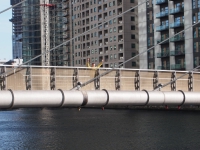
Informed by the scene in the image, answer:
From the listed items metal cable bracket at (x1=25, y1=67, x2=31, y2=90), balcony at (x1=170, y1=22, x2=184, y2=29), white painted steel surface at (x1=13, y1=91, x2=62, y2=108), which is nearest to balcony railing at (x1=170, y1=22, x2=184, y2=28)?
balcony at (x1=170, y1=22, x2=184, y2=29)

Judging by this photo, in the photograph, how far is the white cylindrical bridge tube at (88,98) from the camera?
676 inches

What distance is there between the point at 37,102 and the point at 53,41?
141 meters

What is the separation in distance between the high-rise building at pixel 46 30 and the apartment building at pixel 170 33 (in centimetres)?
5251

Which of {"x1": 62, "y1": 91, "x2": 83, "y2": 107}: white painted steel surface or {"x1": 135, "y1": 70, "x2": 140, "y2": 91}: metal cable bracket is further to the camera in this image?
{"x1": 135, "y1": 70, "x2": 140, "y2": 91}: metal cable bracket

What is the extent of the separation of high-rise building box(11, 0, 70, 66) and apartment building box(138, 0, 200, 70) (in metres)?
52.5

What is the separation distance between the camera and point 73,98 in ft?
59.9

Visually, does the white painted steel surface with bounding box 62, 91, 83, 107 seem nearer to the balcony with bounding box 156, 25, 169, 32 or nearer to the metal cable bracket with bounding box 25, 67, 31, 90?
the metal cable bracket with bounding box 25, 67, 31, 90

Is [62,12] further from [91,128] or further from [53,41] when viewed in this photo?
[91,128]

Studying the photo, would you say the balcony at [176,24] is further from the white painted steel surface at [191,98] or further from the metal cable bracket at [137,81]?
the white painted steel surface at [191,98]

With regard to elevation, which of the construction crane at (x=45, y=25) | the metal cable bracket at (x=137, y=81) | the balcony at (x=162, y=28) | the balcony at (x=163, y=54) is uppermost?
the construction crane at (x=45, y=25)

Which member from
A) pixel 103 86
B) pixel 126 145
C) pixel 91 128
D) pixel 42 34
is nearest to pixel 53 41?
pixel 42 34

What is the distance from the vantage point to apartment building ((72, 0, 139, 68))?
118 meters

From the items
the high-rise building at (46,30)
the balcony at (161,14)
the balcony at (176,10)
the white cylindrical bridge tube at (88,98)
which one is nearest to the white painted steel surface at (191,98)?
the white cylindrical bridge tube at (88,98)

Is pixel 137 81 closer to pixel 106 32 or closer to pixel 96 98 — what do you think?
pixel 96 98
